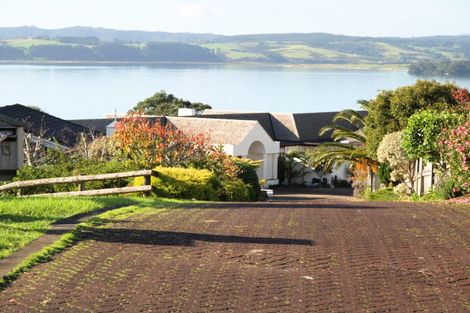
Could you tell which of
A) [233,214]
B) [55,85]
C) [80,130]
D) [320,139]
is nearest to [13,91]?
[55,85]

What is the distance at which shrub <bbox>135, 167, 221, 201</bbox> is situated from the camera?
21.3 meters

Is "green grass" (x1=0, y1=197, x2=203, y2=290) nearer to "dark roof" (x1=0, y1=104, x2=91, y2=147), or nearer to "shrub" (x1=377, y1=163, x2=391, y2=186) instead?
"dark roof" (x1=0, y1=104, x2=91, y2=147)

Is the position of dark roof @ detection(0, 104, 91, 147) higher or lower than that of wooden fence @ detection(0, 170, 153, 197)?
lower

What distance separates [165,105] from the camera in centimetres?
8088

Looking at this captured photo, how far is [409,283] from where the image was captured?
32.4 feet

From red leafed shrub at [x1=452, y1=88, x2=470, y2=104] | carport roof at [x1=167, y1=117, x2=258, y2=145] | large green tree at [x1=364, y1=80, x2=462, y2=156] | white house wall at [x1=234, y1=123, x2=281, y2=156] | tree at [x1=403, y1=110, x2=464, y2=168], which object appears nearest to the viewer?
tree at [x1=403, y1=110, x2=464, y2=168]

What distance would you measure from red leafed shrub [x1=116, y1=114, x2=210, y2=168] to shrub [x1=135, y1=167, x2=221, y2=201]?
2871mm

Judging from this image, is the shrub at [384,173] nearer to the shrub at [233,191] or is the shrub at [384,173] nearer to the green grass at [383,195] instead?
the green grass at [383,195]

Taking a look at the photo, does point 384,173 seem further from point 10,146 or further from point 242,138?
point 10,146

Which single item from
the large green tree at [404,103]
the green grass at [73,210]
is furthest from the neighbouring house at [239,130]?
the green grass at [73,210]

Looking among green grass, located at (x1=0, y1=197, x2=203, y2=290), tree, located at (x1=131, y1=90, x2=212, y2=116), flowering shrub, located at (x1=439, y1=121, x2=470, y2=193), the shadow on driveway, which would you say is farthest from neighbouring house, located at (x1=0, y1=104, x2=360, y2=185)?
the shadow on driveway

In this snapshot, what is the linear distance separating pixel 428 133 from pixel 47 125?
1970 centimetres

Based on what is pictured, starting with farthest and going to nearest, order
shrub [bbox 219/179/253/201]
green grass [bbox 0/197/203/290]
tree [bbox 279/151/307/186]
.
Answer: tree [bbox 279/151/307/186] → shrub [bbox 219/179/253/201] → green grass [bbox 0/197/203/290]

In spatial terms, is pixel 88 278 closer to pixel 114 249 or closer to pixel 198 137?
pixel 114 249
